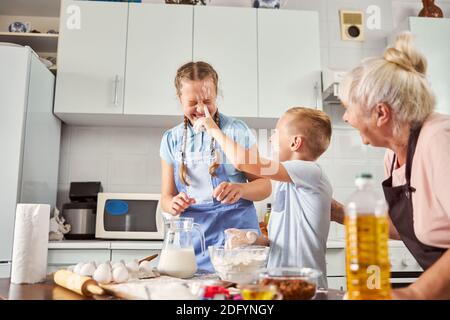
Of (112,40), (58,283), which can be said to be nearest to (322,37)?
(112,40)

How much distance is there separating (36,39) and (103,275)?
193 cm

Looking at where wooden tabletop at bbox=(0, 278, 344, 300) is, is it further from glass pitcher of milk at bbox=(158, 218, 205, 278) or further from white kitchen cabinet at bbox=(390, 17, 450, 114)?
white kitchen cabinet at bbox=(390, 17, 450, 114)

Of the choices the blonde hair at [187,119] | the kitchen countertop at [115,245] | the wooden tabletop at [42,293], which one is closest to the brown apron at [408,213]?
the wooden tabletop at [42,293]

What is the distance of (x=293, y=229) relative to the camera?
47.4 inches

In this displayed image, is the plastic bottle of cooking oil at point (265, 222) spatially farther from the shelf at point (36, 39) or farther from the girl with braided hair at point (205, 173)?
the shelf at point (36, 39)

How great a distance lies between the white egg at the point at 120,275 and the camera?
0.82 meters

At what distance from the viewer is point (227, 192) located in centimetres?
126

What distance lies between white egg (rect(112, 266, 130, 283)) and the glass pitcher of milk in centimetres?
15

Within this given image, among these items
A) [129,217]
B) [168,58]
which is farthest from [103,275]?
[168,58]

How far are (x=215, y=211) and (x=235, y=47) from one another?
1182 mm

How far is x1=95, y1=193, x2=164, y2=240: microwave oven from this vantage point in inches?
81.6

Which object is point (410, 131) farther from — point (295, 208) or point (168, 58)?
point (168, 58)

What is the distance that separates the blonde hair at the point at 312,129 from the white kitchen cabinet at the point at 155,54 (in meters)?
0.96
